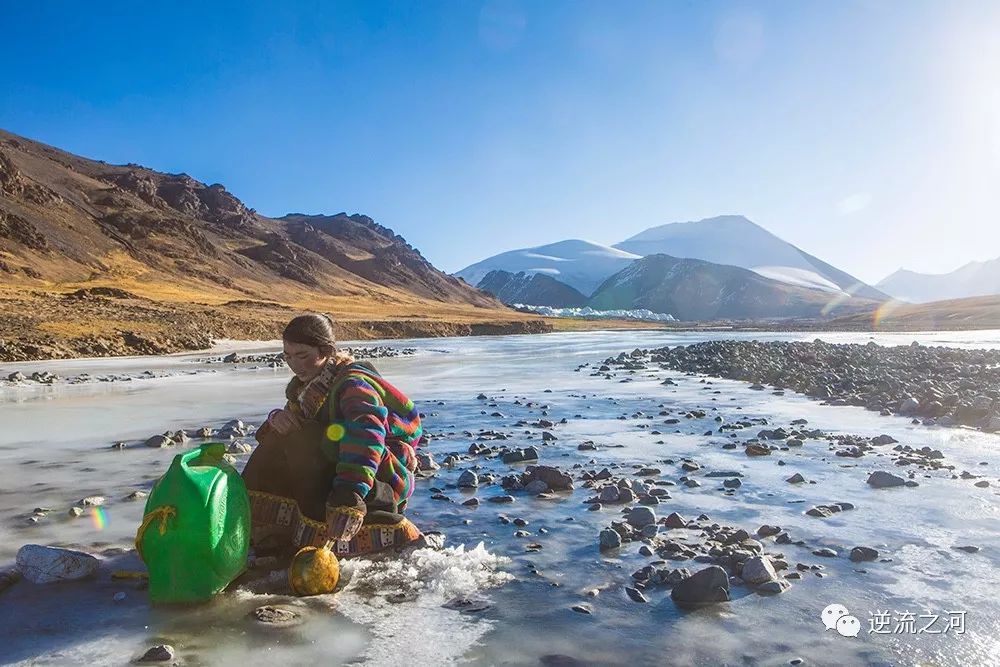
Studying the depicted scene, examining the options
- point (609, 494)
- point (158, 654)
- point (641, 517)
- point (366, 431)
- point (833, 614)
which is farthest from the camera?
point (609, 494)

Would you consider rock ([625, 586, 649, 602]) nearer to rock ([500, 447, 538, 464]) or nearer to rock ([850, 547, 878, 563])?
rock ([850, 547, 878, 563])

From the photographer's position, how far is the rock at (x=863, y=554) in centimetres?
520

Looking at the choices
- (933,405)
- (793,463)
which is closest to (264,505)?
(793,463)

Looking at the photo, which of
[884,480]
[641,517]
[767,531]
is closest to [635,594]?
[641,517]

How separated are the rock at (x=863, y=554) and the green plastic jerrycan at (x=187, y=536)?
15.5 feet

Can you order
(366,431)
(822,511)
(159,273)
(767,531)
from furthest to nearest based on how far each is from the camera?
(159,273) → (822,511) → (767,531) → (366,431)

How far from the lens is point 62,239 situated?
96438 mm

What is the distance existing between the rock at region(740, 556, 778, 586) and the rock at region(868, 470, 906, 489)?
3628mm

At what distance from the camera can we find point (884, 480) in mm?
7598

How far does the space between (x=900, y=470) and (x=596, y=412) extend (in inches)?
271

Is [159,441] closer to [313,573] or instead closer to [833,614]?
[313,573]

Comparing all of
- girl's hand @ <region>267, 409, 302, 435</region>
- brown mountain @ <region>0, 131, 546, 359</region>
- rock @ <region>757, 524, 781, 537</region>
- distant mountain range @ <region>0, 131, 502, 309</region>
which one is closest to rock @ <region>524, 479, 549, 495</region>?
rock @ <region>757, 524, 781, 537</region>

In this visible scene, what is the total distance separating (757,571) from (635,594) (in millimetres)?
945

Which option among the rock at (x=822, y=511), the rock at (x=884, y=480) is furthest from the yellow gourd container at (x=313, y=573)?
the rock at (x=884, y=480)
